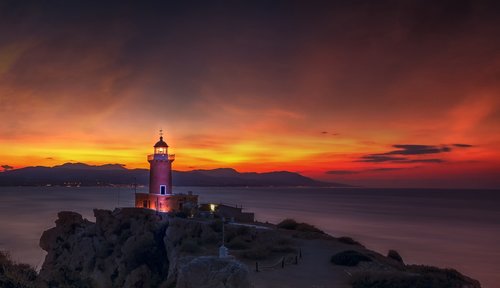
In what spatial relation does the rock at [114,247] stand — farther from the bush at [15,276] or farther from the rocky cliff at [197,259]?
the bush at [15,276]

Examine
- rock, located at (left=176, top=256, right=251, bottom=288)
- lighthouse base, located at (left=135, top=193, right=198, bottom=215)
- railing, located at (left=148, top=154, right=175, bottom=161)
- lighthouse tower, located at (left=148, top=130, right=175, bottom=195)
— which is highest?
railing, located at (left=148, top=154, right=175, bottom=161)

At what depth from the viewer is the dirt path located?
1716 centimetres

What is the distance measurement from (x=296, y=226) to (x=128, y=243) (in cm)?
1490

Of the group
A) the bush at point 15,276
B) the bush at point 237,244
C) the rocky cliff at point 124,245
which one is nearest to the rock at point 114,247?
the rocky cliff at point 124,245

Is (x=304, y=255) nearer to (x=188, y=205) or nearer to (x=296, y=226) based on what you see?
(x=296, y=226)

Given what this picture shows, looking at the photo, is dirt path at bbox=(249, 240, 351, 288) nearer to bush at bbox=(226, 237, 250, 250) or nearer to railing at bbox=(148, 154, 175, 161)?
bush at bbox=(226, 237, 250, 250)

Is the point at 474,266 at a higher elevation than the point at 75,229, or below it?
below

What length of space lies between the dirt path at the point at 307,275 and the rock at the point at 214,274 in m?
6.71

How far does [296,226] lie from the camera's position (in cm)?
3938

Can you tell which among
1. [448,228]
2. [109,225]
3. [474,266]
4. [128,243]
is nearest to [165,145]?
[109,225]

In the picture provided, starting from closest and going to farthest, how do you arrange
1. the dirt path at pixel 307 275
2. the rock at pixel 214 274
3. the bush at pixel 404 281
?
the rock at pixel 214 274 < the bush at pixel 404 281 < the dirt path at pixel 307 275

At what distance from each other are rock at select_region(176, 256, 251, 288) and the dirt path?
22.0 feet

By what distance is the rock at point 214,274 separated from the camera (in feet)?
33.2

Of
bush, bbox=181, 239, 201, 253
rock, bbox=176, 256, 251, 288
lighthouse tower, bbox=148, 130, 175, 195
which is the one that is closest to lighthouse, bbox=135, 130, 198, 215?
lighthouse tower, bbox=148, 130, 175, 195
